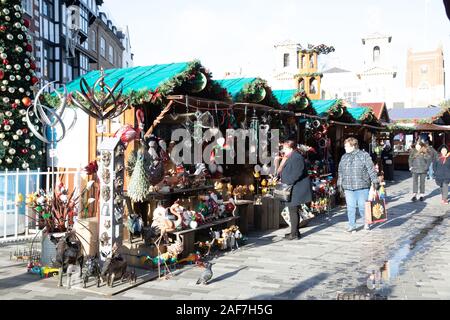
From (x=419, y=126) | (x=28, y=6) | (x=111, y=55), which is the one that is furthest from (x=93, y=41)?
(x=419, y=126)

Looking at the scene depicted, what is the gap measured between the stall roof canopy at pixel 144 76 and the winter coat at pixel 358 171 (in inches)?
142

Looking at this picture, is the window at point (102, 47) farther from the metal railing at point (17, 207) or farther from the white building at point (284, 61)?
the metal railing at point (17, 207)

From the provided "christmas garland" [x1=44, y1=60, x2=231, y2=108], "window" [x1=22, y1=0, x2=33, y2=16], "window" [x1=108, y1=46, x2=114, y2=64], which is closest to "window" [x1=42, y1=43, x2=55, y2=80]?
"window" [x1=22, y1=0, x2=33, y2=16]

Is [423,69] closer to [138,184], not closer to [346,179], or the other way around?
[346,179]

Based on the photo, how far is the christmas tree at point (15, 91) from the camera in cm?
921

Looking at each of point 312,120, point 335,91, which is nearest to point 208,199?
point 312,120

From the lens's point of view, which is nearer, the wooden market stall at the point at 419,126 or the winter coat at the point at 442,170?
the winter coat at the point at 442,170

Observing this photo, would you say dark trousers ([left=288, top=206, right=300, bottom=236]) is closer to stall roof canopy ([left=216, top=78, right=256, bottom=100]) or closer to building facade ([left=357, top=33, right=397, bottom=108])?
stall roof canopy ([left=216, top=78, right=256, bottom=100])

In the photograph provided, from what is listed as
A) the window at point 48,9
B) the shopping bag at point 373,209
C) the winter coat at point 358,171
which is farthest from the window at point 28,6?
the shopping bag at point 373,209

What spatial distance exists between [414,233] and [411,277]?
3.35 m

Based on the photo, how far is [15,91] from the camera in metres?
9.45
